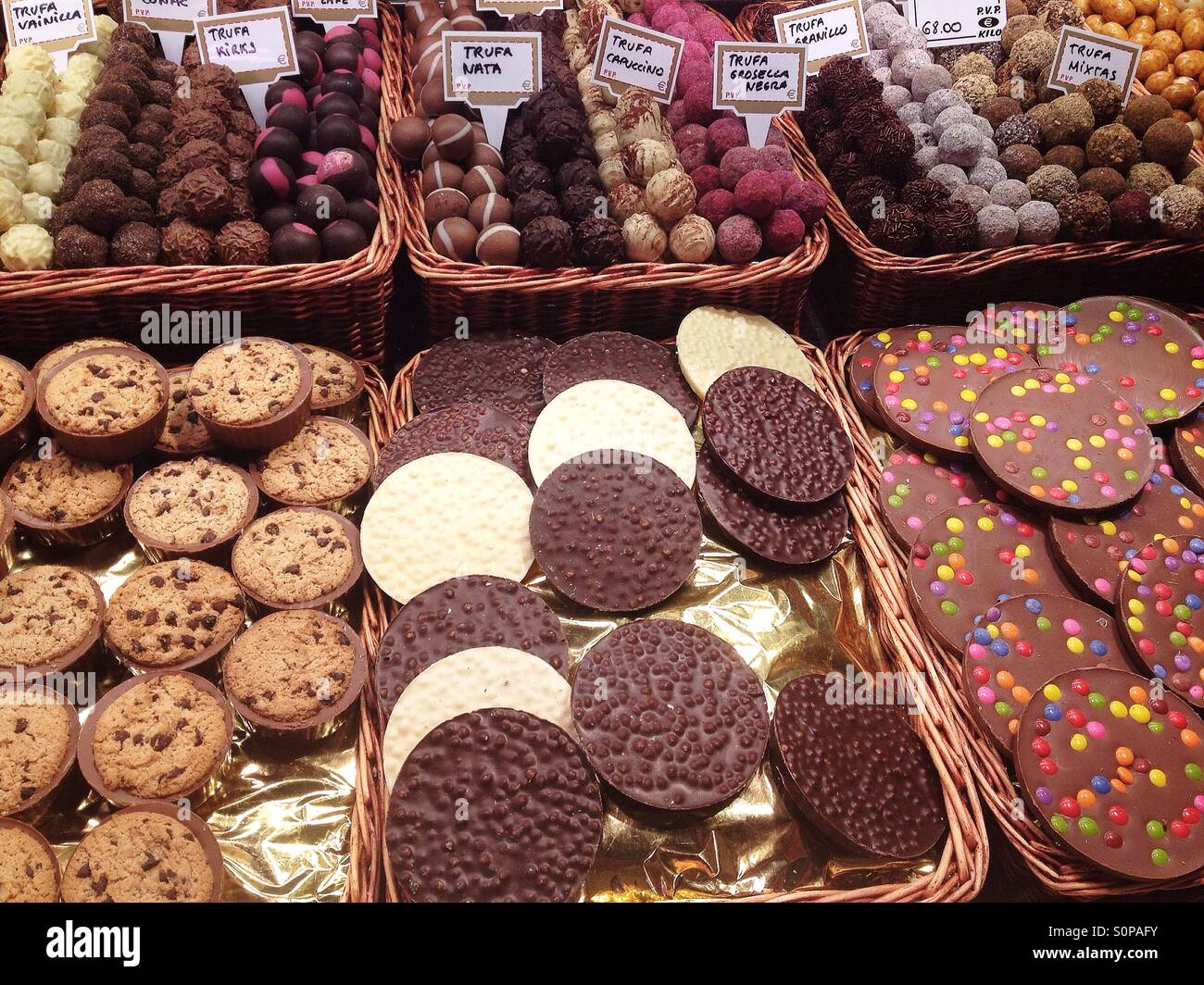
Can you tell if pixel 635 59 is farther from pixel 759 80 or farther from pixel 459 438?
pixel 459 438

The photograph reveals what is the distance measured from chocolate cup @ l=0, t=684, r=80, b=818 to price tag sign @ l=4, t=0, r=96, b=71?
2.07 m

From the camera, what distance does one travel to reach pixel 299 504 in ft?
6.66

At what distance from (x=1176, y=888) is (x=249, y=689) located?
1917mm

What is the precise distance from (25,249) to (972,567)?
247cm

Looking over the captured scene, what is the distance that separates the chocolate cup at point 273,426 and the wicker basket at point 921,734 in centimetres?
25

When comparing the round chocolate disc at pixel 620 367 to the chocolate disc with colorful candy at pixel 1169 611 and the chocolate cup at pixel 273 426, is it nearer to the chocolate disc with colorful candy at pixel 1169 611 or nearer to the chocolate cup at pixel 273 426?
the chocolate cup at pixel 273 426

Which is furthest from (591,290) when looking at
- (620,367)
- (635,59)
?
(635,59)

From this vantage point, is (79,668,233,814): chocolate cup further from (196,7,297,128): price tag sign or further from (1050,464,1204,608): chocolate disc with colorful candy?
(1050,464,1204,608): chocolate disc with colorful candy

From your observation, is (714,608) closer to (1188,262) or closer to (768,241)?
(768,241)

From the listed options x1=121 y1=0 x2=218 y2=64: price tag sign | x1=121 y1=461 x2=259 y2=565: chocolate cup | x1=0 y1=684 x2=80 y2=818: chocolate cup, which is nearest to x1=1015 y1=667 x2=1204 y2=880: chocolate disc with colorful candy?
x1=121 y1=461 x2=259 y2=565: chocolate cup

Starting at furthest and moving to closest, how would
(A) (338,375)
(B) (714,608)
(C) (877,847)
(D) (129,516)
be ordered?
(A) (338,375), (B) (714,608), (D) (129,516), (C) (877,847)

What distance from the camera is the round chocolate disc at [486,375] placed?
7.68 ft

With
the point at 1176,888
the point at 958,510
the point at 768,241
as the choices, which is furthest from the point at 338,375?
the point at 1176,888

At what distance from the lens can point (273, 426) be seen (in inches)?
79.2
